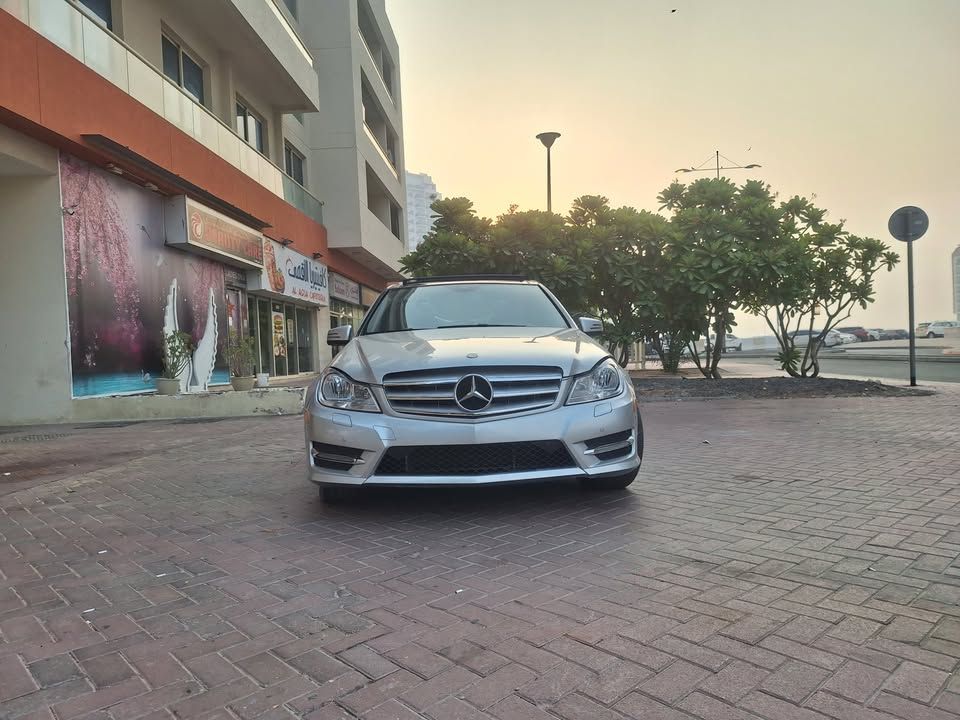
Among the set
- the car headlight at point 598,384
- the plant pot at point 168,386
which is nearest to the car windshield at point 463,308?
the car headlight at point 598,384

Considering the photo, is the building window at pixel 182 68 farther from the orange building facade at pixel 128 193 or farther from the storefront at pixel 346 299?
the storefront at pixel 346 299

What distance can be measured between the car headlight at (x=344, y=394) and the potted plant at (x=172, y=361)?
8893mm

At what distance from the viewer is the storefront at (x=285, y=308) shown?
18.8 m

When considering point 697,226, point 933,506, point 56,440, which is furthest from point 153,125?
point 933,506

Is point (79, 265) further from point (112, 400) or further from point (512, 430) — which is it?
point (512, 430)

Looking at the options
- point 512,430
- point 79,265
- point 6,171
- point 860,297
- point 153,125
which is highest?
point 153,125

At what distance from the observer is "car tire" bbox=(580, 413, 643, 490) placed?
14.8ft

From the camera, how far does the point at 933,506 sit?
4152 millimetres

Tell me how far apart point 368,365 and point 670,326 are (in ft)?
36.2

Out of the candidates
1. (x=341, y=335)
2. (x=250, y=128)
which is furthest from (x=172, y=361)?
(x=250, y=128)

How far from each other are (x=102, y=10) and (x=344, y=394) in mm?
11893

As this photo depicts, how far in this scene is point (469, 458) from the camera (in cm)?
399

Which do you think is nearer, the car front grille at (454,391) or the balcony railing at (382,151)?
the car front grille at (454,391)

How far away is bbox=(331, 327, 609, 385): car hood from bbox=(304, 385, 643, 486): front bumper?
0.29 meters
